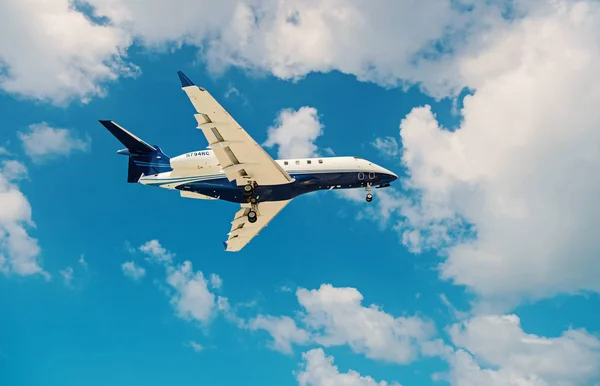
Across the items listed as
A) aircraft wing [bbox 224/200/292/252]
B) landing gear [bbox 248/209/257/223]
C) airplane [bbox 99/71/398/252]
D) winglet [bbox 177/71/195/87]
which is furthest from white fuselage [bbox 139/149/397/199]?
winglet [bbox 177/71/195/87]

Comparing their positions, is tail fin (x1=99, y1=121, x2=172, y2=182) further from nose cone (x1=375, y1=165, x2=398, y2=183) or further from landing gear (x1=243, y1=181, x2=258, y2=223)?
nose cone (x1=375, y1=165, x2=398, y2=183)

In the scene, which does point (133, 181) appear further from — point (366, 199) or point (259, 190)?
point (366, 199)

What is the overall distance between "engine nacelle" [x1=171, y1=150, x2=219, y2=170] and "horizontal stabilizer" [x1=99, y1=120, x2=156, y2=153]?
368 centimetres

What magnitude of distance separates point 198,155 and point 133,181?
771 cm

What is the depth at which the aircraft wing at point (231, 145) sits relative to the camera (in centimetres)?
4312

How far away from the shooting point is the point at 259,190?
5569 centimetres

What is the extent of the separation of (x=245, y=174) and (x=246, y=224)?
1006 cm

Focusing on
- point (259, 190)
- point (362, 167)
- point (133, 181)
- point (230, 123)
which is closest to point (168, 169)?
point (133, 181)

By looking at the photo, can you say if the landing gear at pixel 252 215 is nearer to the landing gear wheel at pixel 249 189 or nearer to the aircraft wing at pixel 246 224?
the aircraft wing at pixel 246 224

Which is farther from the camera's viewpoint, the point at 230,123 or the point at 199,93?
the point at 230,123

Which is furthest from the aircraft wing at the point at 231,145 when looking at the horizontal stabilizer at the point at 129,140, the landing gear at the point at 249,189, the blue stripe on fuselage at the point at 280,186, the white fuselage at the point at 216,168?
the horizontal stabilizer at the point at 129,140

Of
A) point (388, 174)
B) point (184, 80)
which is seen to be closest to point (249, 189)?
point (388, 174)

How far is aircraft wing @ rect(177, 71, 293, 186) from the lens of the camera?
43.1 m

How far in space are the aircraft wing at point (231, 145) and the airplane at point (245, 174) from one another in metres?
0.09
